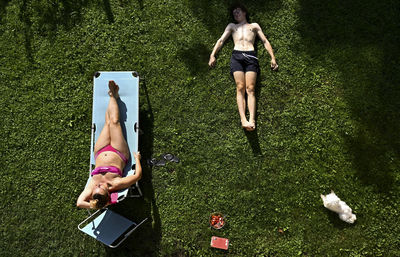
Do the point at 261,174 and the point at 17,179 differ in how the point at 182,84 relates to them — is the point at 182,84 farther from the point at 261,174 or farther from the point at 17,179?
the point at 17,179

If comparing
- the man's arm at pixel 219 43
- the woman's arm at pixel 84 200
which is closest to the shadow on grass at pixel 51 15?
the man's arm at pixel 219 43

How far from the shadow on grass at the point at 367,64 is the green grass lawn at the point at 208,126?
0.06ft

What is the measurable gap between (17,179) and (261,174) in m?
4.57

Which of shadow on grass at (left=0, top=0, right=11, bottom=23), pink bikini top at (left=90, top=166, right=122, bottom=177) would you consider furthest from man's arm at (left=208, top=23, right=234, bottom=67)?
shadow on grass at (left=0, top=0, right=11, bottom=23)

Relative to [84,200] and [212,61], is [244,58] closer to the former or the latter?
[212,61]

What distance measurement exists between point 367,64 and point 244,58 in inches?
90.8

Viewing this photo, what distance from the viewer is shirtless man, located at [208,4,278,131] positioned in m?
Answer: 5.42

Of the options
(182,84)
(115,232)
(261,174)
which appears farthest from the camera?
(182,84)

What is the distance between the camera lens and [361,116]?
528cm

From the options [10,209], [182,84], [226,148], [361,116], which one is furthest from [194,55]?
[10,209]

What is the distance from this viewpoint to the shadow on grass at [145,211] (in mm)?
5105

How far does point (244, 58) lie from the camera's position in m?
5.50

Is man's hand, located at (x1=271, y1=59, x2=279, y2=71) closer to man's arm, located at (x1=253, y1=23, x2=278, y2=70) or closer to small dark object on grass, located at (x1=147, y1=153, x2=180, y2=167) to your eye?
man's arm, located at (x1=253, y1=23, x2=278, y2=70)

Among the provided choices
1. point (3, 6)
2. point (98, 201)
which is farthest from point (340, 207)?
point (3, 6)
